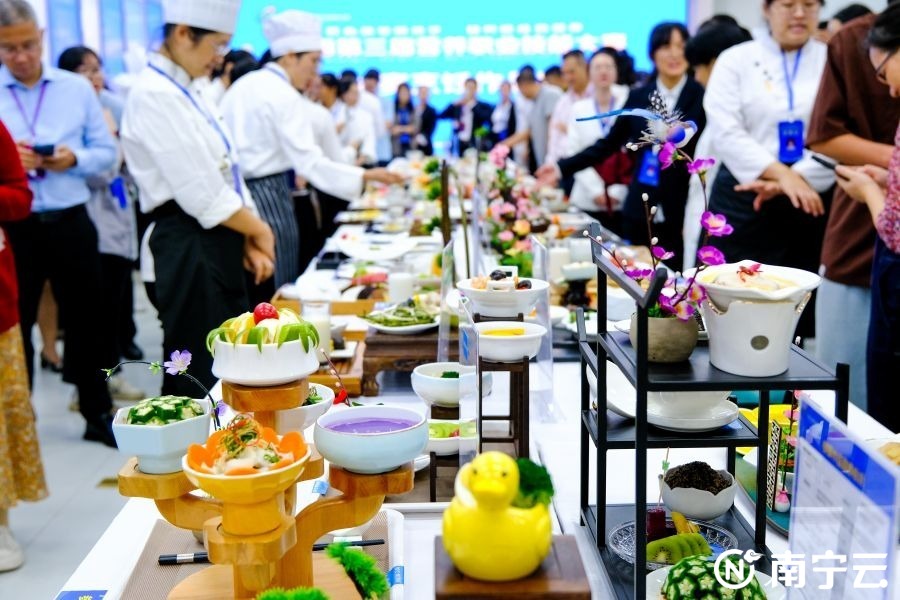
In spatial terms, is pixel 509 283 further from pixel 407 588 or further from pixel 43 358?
→ pixel 43 358

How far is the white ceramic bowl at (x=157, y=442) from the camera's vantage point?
992 mm

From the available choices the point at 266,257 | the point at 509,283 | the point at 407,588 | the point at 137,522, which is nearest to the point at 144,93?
the point at 266,257

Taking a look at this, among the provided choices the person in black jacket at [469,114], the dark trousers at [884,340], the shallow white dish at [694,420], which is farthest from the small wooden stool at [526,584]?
the person in black jacket at [469,114]

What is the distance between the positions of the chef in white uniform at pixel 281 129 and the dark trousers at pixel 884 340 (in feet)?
7.54

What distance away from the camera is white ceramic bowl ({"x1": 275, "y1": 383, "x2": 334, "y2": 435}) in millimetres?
1179

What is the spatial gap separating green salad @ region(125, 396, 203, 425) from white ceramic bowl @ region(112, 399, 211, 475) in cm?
2

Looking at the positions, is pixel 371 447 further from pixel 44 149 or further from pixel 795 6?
pixel 44 149

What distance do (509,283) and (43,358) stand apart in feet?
11.5

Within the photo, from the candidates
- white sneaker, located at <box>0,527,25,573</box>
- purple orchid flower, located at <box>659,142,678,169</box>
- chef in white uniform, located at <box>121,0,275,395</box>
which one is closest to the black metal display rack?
purple orchid flower, located at <box>659,142,678,169</box>

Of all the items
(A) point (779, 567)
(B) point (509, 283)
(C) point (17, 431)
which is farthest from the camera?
(C) point (17, 431)

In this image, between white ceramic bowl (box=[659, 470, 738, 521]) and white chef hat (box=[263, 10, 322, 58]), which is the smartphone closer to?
white chef hat (box=[263, 10, 322, 58])

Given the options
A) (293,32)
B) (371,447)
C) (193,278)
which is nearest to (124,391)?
(193,278)

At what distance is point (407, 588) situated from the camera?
1134 millimetres

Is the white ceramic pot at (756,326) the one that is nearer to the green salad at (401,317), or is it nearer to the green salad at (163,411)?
the green salad at (163,411)
